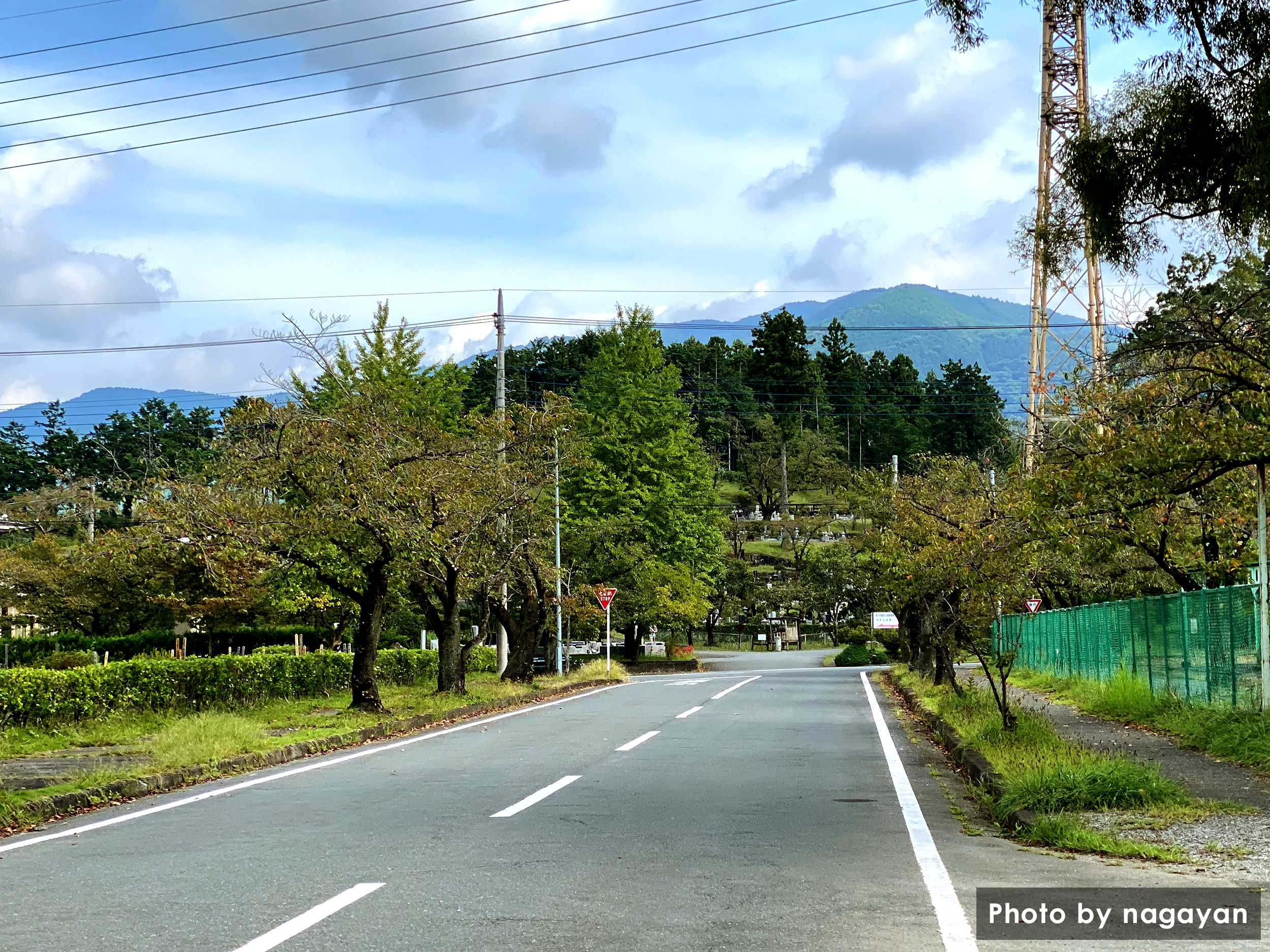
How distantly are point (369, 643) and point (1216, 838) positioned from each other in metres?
15.8

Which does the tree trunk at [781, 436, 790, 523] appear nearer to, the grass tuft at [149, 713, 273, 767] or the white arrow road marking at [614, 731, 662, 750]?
the white arrow road marking at [614, 731, 662, 750]

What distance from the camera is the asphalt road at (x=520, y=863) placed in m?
5.68

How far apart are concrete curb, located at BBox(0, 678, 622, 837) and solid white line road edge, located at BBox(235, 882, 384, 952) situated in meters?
4.35

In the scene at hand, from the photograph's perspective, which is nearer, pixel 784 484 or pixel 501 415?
pixel 501 415

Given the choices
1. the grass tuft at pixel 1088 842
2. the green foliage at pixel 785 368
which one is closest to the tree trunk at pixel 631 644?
the green foliage at pixel 785 368

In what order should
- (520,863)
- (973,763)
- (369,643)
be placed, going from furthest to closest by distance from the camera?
(369,643) < (973,763) < (520,863)

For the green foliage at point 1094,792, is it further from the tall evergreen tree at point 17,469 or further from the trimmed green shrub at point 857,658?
the tall evergreen tree at point 17,469

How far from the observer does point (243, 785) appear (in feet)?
40.0

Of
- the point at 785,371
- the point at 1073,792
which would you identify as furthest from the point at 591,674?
the point at 785,371

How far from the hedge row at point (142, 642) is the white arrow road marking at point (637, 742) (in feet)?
82.6

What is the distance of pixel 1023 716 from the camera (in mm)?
14570

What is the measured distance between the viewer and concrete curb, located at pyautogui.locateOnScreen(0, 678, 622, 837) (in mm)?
10172

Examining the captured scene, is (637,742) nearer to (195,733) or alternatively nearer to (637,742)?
(637,742)

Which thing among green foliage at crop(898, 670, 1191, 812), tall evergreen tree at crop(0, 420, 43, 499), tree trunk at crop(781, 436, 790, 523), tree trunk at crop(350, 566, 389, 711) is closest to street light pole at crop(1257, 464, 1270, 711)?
green foliage at crop(898, 670, 1191, 812)
